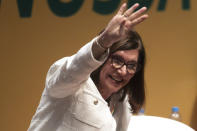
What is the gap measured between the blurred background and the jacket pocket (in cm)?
109

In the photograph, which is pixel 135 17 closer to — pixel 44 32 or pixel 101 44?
pixel 101 44

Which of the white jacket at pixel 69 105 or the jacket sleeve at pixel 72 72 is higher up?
the jacket sleeve at pixel 72 72

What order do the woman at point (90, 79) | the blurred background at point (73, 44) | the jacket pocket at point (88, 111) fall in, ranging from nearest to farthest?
the woman at point (90, 79) → the jacket pocket at point (88, 111) → the blurred background at point (73, 44)

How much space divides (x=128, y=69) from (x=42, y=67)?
110 centimetres

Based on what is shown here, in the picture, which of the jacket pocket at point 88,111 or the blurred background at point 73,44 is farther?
the blurred background at point 73,44

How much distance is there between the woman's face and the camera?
2.89 ft

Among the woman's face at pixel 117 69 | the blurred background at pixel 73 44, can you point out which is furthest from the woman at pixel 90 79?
the blurred background at pixel 73 44

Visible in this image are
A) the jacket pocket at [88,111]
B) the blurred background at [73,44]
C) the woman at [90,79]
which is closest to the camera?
the woman at [90,79]

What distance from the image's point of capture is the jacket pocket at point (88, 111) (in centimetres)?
80

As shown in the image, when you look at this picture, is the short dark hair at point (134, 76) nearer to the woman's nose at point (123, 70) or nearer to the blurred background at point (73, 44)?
the woman's nose at point (123, 70)

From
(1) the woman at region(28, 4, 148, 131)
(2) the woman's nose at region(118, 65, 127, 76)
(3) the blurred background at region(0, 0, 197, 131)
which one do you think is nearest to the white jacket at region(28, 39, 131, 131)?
(1) the woman at region(28, 4, 148, 131)

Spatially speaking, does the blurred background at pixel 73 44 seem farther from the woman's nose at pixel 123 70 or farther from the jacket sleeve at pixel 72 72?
the jacket sleeve at pixel 72 72

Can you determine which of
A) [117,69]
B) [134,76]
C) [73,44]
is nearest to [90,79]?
[117,69]

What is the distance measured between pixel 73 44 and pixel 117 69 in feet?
3.43
